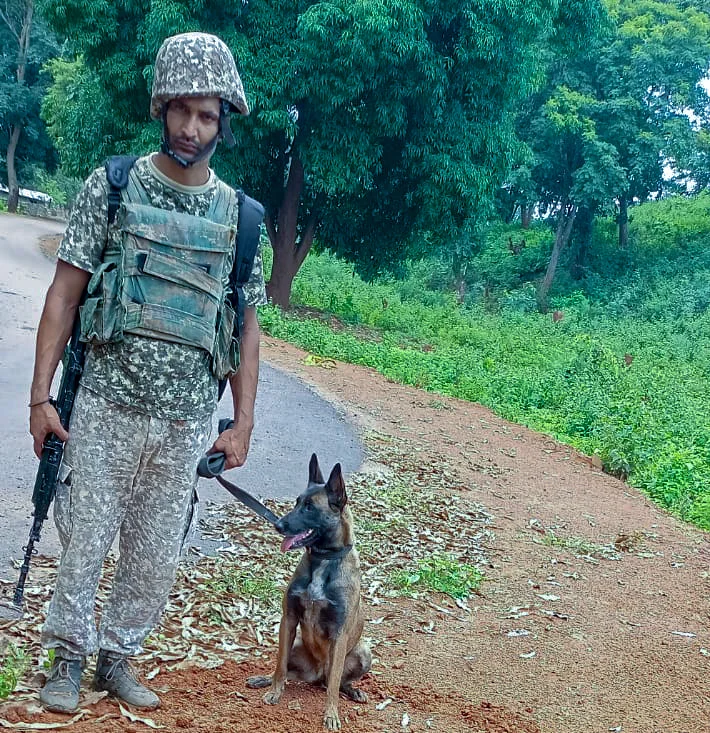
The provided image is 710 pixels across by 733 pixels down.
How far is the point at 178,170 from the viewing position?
3.02 metres

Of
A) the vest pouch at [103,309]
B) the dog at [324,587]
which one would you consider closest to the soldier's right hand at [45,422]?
the vest pouch at [103,309]

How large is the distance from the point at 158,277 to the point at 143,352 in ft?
0.90

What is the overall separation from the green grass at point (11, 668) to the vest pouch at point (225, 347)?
145 cm

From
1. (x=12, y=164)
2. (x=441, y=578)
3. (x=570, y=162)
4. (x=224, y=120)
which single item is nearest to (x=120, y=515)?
(x=224, y=120)

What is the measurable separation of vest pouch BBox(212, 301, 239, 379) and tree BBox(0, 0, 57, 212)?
125 feet

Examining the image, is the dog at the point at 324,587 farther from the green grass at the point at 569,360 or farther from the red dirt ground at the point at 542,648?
the green grass at the point at 569,360

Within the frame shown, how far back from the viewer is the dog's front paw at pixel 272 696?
364cm

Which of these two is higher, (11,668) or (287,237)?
(287,237)

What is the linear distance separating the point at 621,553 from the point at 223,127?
5.56 metres

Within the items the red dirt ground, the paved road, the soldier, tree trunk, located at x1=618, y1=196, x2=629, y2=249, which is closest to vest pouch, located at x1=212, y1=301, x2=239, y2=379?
the soldier

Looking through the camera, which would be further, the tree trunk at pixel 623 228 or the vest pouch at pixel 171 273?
the tree trunk at pixel 623 228

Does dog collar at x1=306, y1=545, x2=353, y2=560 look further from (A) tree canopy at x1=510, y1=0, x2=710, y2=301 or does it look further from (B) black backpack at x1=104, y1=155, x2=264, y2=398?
(A) tree canopy at x1=510, y1=0, x2=710, y2=301

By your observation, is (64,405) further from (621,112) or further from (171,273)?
(621,112)

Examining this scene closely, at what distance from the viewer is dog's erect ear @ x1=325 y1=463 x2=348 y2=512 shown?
3.59m
